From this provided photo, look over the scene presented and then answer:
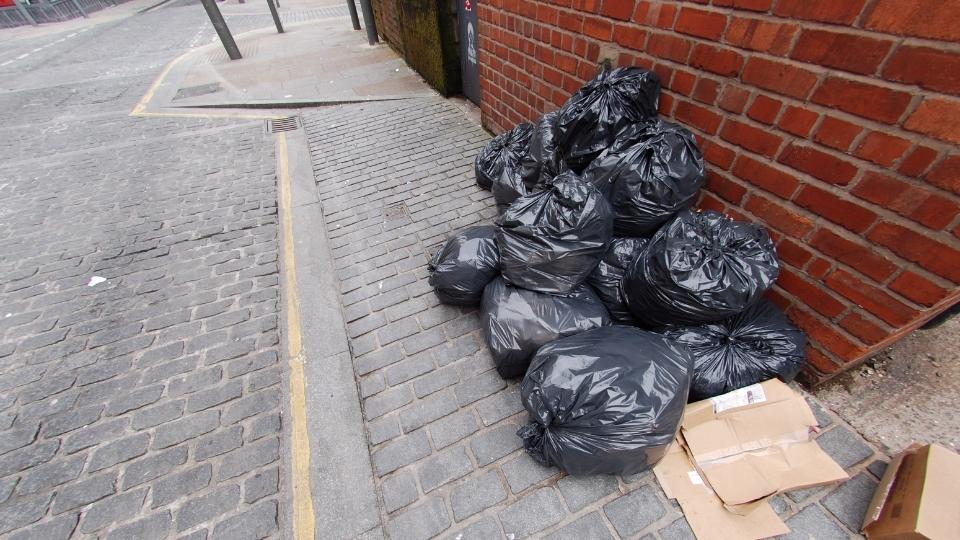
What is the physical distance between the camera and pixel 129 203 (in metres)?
4.14

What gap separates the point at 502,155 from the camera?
134 inches

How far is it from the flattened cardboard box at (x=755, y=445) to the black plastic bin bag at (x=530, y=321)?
2.14ft

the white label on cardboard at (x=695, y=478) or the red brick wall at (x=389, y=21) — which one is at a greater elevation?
the red brick wall at (x=389, y=21)

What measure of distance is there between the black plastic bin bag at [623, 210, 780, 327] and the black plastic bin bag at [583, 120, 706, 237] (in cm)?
13

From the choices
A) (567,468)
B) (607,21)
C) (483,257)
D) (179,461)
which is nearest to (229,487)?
(179,461)

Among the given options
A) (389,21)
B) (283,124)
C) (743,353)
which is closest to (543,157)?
(743,353)

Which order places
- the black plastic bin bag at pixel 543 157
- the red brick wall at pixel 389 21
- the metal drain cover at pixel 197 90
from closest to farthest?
the black plastic bin bag at pixel 543 157 → the metal drain cover at pixel 197 90 → the red brick wall at pixel 389 21

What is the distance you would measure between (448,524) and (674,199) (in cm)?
194

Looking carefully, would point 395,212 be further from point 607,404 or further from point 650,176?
point 607,404

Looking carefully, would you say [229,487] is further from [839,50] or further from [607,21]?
[607,21]

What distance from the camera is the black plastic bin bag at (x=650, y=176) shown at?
1.95 meters

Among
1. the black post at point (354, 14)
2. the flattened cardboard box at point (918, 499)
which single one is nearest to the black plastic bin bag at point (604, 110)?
the flattened cardboard box at point (918, 499)

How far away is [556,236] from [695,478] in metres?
1.27

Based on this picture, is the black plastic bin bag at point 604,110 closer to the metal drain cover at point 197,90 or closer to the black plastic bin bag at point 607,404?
the black plastic bin bag at point 607,404
